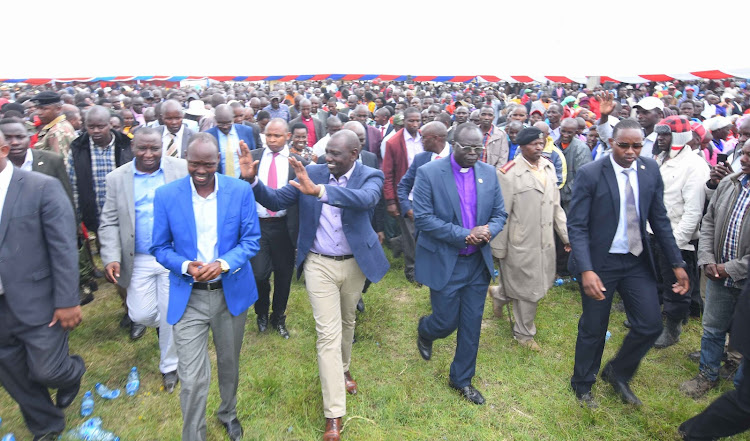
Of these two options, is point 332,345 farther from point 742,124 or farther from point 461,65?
point 461,65

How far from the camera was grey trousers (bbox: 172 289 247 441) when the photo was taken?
3230 millimetres

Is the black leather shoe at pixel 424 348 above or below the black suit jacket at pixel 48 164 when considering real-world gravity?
below

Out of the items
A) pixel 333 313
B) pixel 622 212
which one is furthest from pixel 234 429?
pixel 622 212

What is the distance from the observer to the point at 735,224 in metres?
3.90

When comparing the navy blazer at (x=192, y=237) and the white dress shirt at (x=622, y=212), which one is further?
the white dress shirt at (x=622, y=212)

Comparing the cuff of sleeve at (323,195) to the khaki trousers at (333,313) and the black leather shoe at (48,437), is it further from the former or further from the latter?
the black leather shoe at (48,437)

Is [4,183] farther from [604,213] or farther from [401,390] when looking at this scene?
[604,213]

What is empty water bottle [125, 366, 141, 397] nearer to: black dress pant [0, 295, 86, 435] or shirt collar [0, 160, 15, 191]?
black dress pant [0, 295, 86, 435]

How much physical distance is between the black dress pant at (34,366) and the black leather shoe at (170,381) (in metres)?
0.83

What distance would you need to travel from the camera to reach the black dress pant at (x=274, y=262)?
4910 mm

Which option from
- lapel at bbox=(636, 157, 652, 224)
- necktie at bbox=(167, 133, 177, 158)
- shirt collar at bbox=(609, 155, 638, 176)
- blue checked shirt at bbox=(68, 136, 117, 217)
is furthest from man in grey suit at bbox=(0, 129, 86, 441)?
lapel at bbox=(636, 157, 652, 224)

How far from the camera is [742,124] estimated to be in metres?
4.71

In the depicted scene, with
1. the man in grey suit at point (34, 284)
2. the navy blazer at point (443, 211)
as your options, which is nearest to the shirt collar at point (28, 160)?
the man in grey suit at point (34, 284)

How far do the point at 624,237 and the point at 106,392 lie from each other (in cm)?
445
